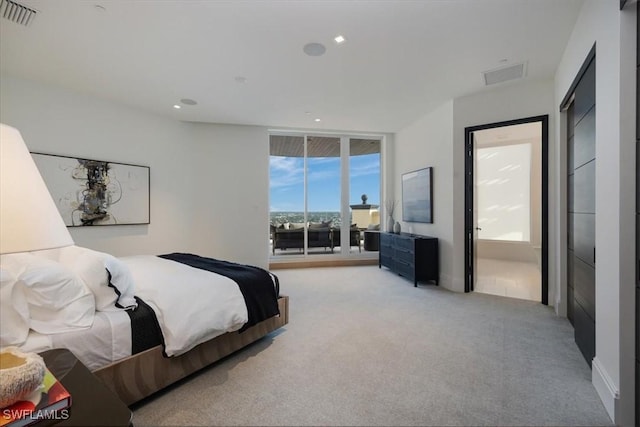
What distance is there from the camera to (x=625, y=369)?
5.31 feet

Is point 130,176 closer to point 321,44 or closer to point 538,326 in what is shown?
point 321,44

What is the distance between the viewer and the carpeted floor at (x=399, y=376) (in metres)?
1.72

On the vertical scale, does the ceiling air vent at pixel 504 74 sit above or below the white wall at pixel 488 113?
above

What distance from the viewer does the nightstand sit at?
803mm

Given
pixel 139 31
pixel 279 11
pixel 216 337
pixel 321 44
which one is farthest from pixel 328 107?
pixel 216 337

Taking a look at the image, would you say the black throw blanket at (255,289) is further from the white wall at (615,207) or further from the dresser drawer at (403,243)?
the dresser drawer at (403,243)

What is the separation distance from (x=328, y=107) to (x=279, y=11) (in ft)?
7.52

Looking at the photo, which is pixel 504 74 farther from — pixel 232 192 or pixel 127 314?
pixel 232 192

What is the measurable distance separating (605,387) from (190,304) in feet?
8.80

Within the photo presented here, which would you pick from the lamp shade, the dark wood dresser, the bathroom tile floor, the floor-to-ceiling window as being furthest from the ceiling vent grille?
the bathroom tile floor

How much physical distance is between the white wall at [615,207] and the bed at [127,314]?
232cm

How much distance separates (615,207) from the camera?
5.60 feet

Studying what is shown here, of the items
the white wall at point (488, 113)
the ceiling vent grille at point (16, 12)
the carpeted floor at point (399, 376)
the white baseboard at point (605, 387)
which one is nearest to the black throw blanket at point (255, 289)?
the carpeted floor at point (399, 376)

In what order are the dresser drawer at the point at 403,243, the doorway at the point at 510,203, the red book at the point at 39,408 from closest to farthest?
the red book at the point at 39,408, the dresser drawer at the point at 403,243, the doorway at the point at 510,203
